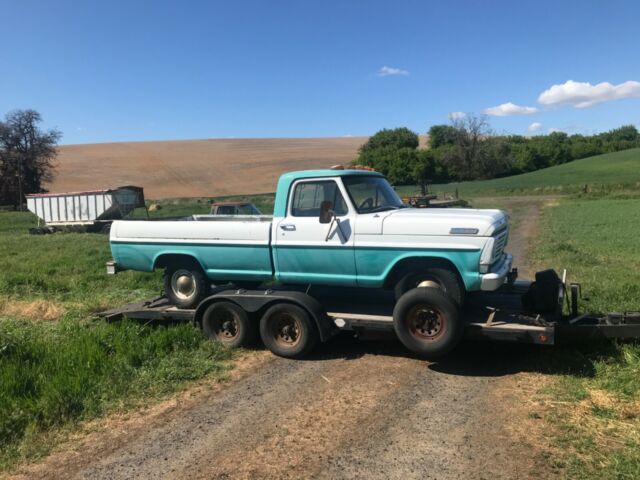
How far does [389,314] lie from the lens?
244 inches

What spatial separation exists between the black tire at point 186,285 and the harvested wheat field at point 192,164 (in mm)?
50362

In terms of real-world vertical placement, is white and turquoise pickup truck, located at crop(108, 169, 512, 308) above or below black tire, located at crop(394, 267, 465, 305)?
above

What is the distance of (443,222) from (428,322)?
3.56 feet

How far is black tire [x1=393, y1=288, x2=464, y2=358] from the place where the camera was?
5348mm

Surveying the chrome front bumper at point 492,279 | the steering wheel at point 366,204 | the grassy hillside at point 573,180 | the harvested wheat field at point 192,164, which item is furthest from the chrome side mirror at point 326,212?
the harvested wheat field at point 192,164

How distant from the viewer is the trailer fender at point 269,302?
5.96 m

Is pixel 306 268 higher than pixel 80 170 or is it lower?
lower

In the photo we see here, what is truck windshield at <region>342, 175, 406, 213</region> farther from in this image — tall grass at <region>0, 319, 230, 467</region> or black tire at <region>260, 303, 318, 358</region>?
tall grass at <region>0, 319, 230, 467</region>

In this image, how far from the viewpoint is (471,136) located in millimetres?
89938

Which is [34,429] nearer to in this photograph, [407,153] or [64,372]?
[64,372]

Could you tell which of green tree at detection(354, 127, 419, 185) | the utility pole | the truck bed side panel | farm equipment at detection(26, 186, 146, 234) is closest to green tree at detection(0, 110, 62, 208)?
the utility pole

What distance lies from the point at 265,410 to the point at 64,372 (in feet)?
7.30

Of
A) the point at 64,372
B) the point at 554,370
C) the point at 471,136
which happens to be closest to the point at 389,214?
the point at 554,370

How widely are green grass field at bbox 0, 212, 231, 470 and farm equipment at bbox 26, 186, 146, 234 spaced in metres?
20.4
